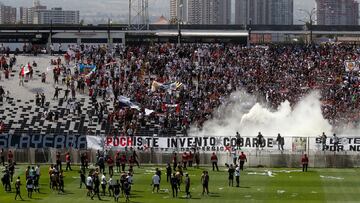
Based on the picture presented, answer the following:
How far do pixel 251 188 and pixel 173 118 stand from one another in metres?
23.0

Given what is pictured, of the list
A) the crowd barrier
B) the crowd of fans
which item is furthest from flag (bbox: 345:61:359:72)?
the crowd barrier

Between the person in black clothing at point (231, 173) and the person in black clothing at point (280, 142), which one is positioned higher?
the person in black clothing at point (280, 142)

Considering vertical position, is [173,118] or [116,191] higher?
[173,118]

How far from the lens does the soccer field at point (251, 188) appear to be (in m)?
46.0

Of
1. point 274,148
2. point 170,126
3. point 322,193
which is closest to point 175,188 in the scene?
point 322,193

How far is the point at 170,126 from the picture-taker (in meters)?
70.9

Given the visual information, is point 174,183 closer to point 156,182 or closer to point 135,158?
point 156,182

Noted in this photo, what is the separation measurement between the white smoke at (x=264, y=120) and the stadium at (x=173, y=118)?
12cm

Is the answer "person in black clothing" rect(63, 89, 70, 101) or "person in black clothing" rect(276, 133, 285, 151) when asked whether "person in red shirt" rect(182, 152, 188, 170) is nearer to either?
"person in black clothing" rect(276, 133, 285, 151)

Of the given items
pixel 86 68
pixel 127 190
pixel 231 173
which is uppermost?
pixel 86 68

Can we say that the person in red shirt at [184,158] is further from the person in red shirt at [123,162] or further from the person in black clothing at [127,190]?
the person in black clothing at [127,190]

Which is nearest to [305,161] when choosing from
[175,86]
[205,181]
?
[205,181]

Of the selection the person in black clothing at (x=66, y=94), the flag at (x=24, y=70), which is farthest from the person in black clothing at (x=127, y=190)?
the flag at (x=24, y=70)

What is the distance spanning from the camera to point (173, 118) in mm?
71812
